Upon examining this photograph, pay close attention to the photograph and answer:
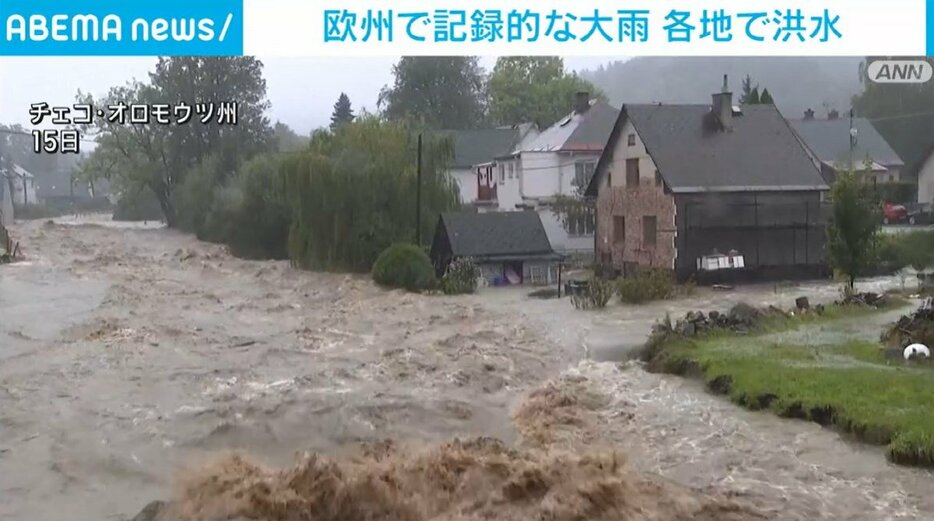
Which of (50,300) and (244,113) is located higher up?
(244,113)

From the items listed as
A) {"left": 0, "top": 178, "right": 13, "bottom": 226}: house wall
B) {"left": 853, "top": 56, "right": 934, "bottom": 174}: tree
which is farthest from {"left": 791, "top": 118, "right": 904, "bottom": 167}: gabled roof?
{"left": 0, "top": 178, "right": 13, "bottom": 226}: house wall

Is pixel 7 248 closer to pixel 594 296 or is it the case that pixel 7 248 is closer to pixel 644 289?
pixel 594 296

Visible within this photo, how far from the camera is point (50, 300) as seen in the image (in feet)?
31.8

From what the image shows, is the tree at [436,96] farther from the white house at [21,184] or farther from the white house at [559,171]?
the white house at [21,184]

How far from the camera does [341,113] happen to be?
452 inches

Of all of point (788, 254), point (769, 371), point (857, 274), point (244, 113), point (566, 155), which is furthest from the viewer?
point (566, 155)

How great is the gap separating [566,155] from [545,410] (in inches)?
320

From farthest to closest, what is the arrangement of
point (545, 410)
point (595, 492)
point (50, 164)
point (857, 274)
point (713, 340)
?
1. point (857, 274)
2. point (713, 340)
3. point (545, 410)
4. point (50, 164)
5. point (595, 492)

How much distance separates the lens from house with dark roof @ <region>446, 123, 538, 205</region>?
542 inches

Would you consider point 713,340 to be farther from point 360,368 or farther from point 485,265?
point 485,265

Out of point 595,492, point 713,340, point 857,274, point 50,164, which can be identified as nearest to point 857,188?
point 857,274

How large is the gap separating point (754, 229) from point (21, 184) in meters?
9.33

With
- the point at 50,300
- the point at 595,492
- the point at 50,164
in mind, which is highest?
the point at 50,164

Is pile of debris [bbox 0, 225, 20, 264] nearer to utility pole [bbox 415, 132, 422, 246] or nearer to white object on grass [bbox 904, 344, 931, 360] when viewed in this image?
white object on grass [bbox 904, 344, 931, 360]
